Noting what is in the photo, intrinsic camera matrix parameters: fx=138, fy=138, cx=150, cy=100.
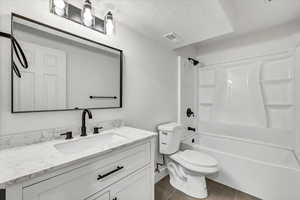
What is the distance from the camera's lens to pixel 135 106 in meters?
1.70

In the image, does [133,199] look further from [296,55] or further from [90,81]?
[296,55]

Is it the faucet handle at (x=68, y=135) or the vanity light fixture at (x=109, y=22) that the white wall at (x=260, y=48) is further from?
the faucet handle at (x=68, y=135)

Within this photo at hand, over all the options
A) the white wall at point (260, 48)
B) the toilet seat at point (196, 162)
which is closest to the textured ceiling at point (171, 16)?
the white wall at point (260, 48)

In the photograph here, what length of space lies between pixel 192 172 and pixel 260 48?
2131 millimetres

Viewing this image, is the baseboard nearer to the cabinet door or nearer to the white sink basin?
the cabinet door

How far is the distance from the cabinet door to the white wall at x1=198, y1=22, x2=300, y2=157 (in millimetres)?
1858

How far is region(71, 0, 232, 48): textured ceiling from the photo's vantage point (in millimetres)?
1235

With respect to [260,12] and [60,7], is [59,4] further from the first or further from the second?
[260,12]

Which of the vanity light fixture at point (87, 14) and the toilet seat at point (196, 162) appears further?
the toilet seat at point (196, 162)

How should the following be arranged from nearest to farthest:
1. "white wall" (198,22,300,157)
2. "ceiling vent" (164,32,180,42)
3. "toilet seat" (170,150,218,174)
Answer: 1. "toilet seat" (170,150,218,174)
2. "ceiling vent" (164,32,180,42)
3. "white wall" (198,22,300,157)

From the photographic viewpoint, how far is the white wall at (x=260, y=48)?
186cm

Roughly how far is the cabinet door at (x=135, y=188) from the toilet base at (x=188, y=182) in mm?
687

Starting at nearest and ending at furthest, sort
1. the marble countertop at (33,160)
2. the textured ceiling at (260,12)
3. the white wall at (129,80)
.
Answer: the marble countertop at (33,160) → the white wall at (129,80) → the textured ceiling at (260,12)

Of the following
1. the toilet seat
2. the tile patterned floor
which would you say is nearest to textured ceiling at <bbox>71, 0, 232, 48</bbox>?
the toilet seat
